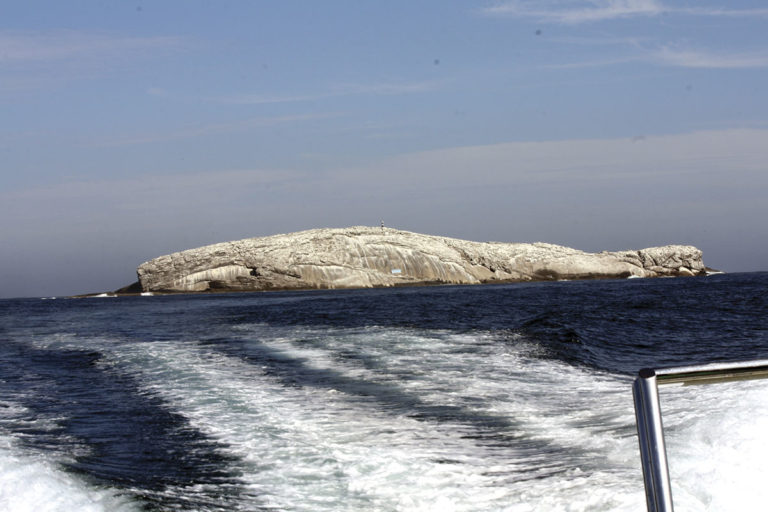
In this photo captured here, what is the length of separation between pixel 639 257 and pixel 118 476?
371 ft

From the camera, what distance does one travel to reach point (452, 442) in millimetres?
6617

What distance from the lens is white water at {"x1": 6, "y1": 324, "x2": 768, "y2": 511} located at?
15.7 feet

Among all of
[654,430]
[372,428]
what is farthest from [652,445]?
[372,428]

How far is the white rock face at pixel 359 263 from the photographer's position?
89.3 metres

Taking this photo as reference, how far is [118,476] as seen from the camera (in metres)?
6.00

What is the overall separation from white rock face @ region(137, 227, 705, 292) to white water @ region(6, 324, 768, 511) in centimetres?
7750

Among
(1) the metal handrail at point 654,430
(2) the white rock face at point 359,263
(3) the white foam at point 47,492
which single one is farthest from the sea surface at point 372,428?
(2) the white rock face at point 359,263

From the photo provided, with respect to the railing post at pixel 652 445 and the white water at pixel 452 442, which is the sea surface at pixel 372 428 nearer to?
the white water at pixel 452 442

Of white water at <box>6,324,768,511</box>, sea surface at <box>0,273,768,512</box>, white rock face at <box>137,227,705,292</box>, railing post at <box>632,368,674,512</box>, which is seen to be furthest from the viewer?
white rock face at <box>137,227,705,292</box>

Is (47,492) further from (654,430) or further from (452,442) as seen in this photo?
(654,430)

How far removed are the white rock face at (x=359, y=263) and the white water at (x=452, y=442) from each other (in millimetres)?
77503

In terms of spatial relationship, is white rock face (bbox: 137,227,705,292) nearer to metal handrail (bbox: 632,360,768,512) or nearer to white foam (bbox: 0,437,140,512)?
white foam (bbox: 0,437,140,512)

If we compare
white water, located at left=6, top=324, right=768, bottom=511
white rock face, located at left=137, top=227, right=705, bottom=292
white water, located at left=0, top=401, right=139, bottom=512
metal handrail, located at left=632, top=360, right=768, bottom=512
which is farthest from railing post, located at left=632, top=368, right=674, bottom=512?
white rock face, located at left=137, top=227, right=705, bottom=292

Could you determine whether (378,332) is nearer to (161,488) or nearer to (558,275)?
(161,488)
